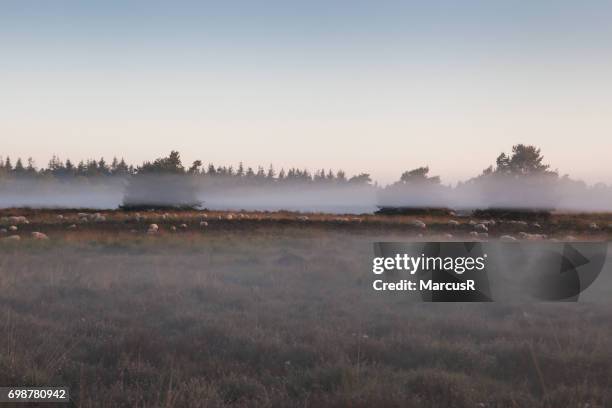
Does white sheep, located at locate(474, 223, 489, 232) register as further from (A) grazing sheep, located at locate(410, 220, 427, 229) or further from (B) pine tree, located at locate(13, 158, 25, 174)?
(B) pine tree, located at locate(13, 158, 25, 174)

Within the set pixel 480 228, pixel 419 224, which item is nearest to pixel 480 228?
pixel 480 228

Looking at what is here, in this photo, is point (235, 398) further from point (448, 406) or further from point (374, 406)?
point (448, 406)

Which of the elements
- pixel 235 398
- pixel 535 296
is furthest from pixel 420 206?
pixel 235 398

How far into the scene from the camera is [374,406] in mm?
4949

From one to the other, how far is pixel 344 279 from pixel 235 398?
7.28 meters

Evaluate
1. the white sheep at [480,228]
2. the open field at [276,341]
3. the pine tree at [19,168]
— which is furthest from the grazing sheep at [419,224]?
the pine tree at [19,168]

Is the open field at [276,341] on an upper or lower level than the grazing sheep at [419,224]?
lower

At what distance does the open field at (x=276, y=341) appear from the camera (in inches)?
211

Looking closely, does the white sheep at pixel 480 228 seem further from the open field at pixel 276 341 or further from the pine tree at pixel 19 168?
the pine tree at pixel 19 168

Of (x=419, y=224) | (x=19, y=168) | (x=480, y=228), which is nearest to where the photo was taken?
(x=480, y=228)

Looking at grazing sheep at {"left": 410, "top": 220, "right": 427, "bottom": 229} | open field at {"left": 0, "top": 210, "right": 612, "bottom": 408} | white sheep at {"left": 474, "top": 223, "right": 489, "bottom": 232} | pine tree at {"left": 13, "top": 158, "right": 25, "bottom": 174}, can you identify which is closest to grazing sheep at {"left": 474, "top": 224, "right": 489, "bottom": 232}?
white sheep at {"left": 474, "top": 223, "right": 489, "bottom": 232}

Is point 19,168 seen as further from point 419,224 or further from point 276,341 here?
point 276,341

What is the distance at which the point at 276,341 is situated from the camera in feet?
22.8

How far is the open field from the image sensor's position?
5.37 meters
